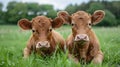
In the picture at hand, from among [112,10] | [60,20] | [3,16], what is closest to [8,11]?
[3,16]

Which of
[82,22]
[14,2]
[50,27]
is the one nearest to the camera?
[82,22]

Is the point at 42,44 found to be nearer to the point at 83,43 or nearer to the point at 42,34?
the point at 42,34

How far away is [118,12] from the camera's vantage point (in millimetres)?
54594

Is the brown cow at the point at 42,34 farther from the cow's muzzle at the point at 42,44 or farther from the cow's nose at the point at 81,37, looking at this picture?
the cow's nose at the point at 81,37

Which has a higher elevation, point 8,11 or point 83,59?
point 83,59

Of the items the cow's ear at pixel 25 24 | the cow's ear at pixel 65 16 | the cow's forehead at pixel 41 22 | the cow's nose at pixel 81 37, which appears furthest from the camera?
the cow's ear at pixel 25 24

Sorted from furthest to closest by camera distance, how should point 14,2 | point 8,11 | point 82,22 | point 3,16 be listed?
point 14,2, point 8,11, point 3,16, point 82,22

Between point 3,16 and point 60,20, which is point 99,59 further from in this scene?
point 3,16

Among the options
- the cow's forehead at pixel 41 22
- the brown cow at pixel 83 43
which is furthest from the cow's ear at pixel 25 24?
the brown cow at pixel 83 43

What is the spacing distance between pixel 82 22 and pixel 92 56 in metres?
1.01

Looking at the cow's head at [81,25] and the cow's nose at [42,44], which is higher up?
the cow's head at [81,25]

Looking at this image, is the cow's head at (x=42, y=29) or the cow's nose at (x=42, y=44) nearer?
the cow's nose at (x=42, y=44)

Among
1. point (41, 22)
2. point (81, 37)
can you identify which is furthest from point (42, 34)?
point (81, 37)

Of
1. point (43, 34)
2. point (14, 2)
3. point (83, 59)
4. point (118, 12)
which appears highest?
point (43, 34)
